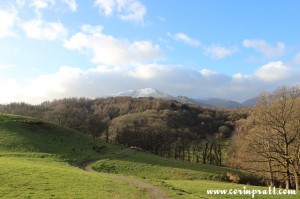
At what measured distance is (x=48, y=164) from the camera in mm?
51750

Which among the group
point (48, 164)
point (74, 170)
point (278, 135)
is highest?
point (278, 135)

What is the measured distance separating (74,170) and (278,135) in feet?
102

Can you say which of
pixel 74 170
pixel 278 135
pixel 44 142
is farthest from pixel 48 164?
pixel 278 135

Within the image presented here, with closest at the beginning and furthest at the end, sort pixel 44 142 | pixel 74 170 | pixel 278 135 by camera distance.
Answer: pixel 74 170 < pixel 278 135 < pixel 44 142

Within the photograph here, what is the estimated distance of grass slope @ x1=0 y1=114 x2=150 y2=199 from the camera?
103 ft

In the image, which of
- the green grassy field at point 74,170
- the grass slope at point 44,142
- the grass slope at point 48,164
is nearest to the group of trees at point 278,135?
the green grassy field at point 74,170

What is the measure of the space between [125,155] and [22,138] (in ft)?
70.3

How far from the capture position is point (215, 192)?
1432 inches

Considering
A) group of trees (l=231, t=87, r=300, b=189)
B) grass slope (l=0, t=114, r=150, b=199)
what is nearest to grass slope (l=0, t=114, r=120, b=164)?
grass slope (l=0, t=114, r=150, b=199)

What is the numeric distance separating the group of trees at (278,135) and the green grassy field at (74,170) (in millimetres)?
8235

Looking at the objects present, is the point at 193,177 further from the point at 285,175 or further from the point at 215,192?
the point at 215,192

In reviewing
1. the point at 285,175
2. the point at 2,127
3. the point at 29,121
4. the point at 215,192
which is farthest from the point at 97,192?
the point at 29,121

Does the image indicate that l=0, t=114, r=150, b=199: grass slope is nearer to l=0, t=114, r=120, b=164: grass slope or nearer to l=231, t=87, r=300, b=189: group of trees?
l=0, t=114, r=120, b=164: grass slope

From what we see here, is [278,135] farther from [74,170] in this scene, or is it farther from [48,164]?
[48,164]
